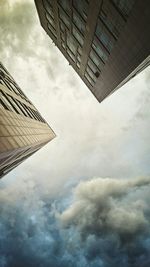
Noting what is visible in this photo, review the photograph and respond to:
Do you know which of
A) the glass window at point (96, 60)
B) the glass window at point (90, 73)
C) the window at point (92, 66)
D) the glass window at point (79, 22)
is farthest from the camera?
the glass window at point (90, 73)

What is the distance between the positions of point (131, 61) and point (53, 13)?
14.3 metres

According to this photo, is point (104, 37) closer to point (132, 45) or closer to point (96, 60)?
point (132, 45)

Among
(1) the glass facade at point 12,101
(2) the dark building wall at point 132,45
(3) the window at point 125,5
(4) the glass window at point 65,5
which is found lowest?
(2) the dark building wall at point 132,45

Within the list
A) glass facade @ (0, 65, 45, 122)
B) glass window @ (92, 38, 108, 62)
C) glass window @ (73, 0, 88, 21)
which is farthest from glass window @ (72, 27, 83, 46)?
glass facade @ (0, 65, 45, 122)

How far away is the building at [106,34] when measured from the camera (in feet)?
56.0

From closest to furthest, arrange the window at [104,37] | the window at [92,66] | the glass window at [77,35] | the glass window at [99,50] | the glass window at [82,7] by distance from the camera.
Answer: the glass window at [82,7] < the window at [104,37] < the glass window at [99,50] < the glass window at [77,35] < the window at [92,66]

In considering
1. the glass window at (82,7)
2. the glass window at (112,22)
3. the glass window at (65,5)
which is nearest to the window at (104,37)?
the glass window at (112,22)

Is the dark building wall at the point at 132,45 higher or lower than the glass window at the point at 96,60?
lower

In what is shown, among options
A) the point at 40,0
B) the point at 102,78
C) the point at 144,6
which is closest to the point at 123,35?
the point at 144,6

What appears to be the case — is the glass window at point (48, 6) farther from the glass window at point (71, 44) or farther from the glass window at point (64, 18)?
the glass window at point (71, 44)

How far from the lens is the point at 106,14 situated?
778 inches

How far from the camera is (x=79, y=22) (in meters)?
25.8

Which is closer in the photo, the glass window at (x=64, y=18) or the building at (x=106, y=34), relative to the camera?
the building at (x=106, y=34)

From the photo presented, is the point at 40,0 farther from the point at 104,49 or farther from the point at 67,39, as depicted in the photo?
the point at 104,49
